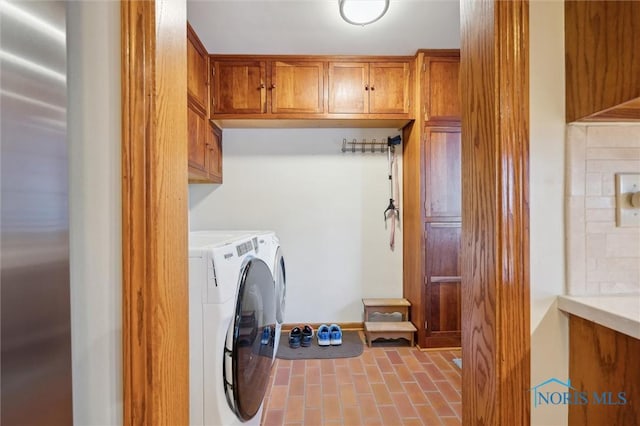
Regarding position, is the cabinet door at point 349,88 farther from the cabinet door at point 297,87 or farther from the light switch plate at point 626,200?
the light switch plate at point 626,200

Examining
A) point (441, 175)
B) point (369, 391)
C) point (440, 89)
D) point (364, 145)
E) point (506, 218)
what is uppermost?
point (440, 89)

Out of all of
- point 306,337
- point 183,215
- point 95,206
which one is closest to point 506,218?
point 183,215

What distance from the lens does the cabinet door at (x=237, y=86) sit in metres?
2.51

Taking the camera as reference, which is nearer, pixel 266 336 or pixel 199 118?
pixel 266 336

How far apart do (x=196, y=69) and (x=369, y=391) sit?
8.40 feet

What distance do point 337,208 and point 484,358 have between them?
2.30 metres

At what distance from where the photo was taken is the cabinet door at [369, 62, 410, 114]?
2.56 m

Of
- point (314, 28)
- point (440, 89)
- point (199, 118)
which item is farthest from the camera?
point (440, 89)

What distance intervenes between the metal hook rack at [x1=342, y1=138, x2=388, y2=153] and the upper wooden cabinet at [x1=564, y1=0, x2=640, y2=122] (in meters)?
2.25

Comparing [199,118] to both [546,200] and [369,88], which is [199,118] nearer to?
[369,88]

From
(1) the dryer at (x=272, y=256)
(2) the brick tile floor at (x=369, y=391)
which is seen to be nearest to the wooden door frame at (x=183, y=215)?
(1) the dryer at (x=272, y=256)

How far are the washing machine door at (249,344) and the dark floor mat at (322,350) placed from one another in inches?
33.6

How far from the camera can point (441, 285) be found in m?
2.49

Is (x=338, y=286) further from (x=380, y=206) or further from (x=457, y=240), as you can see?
(x=457, y=240)
